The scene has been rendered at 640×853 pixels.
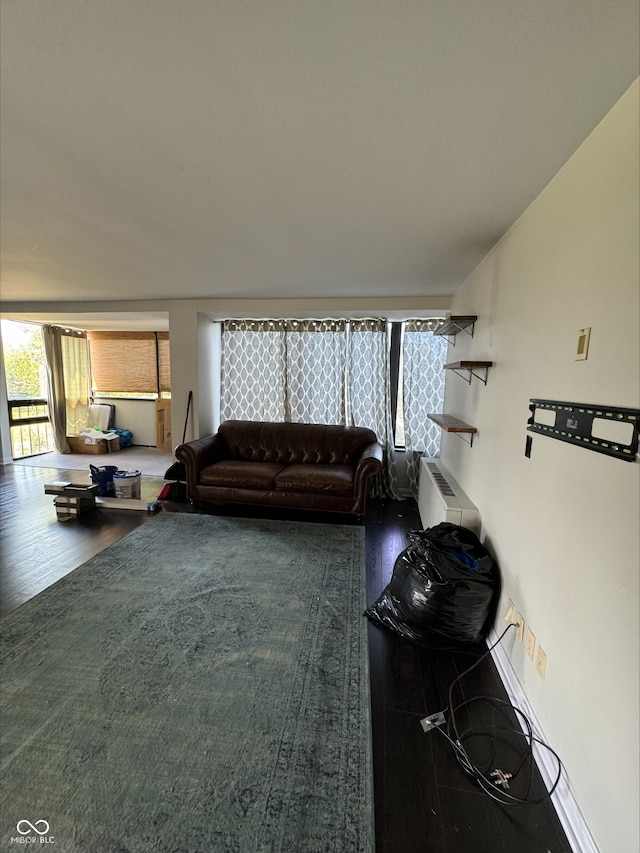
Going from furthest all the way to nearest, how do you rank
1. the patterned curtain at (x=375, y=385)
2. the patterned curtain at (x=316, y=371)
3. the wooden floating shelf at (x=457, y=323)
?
the patterned curtain at (x=316, y=371), the patterned curtain at (x=375, y=385), the wooden floating shelf at (x=457, y=323)

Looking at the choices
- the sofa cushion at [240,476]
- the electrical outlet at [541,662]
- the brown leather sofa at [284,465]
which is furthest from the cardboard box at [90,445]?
the electrical outlet at [541,662]

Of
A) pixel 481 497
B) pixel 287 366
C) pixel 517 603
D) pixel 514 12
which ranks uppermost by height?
pixel 514 12

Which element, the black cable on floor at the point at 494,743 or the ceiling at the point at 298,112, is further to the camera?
the black cable on floor at the point at 494,743

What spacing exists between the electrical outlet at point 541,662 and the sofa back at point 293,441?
256 centimetres

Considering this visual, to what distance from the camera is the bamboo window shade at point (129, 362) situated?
6293 mm

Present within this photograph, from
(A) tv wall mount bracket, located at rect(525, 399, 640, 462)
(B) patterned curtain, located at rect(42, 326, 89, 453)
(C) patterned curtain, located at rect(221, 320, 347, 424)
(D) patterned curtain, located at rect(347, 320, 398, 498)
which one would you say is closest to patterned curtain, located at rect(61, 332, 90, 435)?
(B) patterned curtain, located at rect(42, 326, 89, 453)

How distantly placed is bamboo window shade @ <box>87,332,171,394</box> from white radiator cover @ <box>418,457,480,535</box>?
5.07 m

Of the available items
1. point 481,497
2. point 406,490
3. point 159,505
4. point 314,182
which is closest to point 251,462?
point 159,505

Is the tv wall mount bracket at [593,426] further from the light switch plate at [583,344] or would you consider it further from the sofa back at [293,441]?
the sofa back at [293,441]

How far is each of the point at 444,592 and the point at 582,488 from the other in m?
0.85

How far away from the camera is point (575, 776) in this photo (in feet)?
3.53

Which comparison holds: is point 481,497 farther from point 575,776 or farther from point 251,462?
point 251,462

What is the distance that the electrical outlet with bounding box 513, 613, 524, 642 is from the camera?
1.49 meters

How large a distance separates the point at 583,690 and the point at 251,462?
10.7ft
